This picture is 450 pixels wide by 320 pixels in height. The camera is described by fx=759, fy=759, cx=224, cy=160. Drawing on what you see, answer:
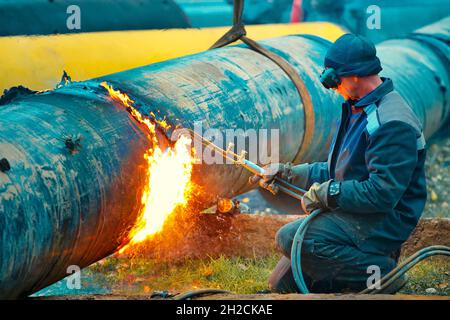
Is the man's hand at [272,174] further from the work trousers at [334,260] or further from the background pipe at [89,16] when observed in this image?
the background pipe at [89,16]

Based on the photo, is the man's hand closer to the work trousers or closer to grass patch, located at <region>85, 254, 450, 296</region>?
the work trousers

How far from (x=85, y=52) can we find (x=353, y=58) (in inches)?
124

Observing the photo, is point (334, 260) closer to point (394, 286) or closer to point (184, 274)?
point (394, 286)

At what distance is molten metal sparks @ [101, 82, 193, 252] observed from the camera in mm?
4137

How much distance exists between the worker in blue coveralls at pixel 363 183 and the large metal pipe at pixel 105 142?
951 mm

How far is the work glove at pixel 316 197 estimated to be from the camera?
372cm

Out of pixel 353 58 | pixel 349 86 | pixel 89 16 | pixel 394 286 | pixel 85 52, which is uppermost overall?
pixel 89 16

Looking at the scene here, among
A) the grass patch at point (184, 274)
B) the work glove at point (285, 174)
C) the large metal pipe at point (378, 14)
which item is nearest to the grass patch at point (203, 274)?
the grass patch at point (184, 274)

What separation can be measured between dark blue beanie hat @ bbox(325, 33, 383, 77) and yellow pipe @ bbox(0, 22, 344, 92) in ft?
9.18

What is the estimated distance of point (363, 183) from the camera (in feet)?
11.8

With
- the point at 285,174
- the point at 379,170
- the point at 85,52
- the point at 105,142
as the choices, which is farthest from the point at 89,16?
the point at 379,170

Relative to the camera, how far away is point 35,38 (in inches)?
242

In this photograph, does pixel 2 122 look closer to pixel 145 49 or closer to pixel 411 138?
pixel 411 138

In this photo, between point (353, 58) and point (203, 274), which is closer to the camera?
point (353, 58)
